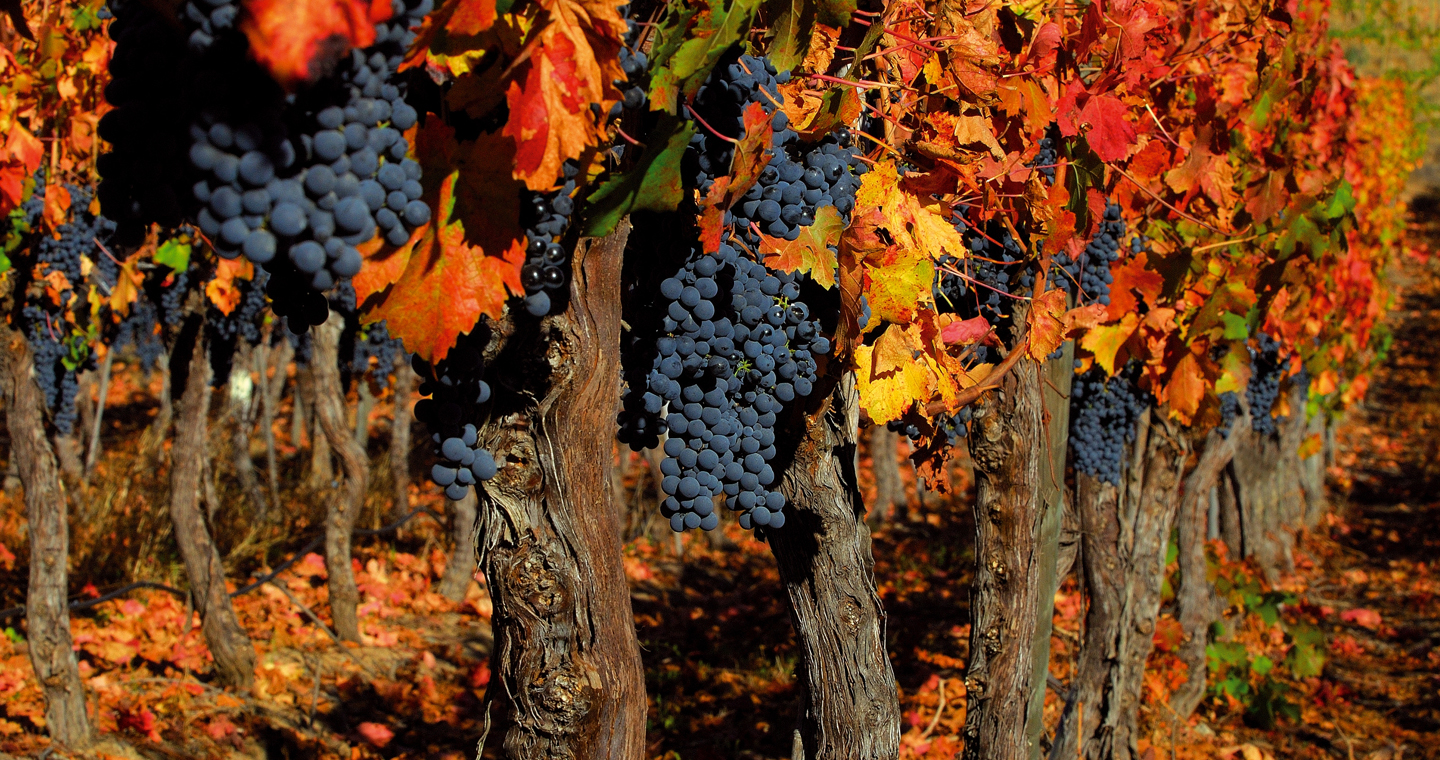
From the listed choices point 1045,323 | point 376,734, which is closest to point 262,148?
point 1045,323

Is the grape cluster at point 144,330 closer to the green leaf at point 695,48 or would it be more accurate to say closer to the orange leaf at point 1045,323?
the orange leaf at point 1045,323

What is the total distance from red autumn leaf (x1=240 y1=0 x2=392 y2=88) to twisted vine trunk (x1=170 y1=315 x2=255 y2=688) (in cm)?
462

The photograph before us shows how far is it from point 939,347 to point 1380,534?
30.5 ft

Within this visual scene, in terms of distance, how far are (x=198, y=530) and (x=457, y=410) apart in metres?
4.16

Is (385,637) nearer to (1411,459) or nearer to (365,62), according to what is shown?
(365,62)

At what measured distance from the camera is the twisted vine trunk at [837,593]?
7.55 ft

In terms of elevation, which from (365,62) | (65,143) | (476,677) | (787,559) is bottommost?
(476,677)

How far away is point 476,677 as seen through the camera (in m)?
5.56

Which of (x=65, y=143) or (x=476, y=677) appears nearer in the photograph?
(x=65, y=143)

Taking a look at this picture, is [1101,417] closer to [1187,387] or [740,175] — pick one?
[1187,387]

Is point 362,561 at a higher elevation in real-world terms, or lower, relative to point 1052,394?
lower

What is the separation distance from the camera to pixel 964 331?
235 cm

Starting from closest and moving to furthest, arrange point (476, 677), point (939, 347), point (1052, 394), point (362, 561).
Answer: point (939, 347)
point (1052, 394)
point (476, 677)
point (362, 561)

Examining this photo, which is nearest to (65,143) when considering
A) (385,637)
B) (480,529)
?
(385,637)
